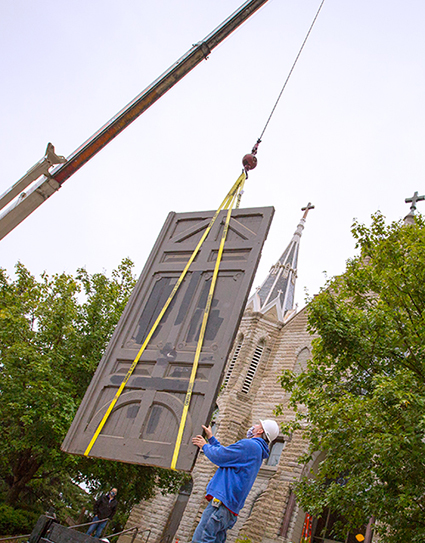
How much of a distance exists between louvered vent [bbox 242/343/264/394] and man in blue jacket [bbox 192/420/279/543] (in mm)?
19151

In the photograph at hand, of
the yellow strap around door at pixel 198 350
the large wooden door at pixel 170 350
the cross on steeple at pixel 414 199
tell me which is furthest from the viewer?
the cross on steeple at pixel 414 199

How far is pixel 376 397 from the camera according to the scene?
344 inches

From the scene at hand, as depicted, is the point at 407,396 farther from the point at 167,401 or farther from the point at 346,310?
the point at 167,401

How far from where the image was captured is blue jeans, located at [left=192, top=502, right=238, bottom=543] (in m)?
3.81

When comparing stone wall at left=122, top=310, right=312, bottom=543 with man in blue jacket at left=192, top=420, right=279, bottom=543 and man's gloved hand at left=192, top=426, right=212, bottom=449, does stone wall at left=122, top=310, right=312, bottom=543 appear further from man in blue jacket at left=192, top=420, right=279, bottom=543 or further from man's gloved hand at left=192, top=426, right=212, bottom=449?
man's gloved hand at left=192, top=426, right=212, bottom=449

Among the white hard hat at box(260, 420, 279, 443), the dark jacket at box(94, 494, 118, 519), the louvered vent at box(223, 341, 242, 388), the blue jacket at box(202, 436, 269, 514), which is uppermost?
the louvered vent at box(223, 341, 242, 388)

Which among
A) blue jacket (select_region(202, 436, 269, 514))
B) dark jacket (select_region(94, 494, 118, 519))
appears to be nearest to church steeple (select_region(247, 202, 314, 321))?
dark jacket (select_region(94, 494, 118, 519))

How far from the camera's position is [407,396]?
8.57 metres

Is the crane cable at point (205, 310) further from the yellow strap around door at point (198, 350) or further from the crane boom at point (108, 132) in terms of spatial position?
the crane boom at point (108, 132)

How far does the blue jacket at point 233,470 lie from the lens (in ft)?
12.9

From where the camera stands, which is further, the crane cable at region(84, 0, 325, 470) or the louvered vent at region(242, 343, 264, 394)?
the louvered vent at region(242, 343, 264, 394)

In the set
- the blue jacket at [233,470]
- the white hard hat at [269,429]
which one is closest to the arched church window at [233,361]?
the white hard hat at [269,429]

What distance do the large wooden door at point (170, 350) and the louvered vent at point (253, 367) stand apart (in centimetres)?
1800

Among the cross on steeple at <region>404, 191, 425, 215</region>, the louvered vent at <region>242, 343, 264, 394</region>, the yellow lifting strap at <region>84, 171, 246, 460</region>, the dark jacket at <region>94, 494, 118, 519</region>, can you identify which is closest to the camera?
the yellow lifting strap at <region>84, 171, 246, 460</region>
